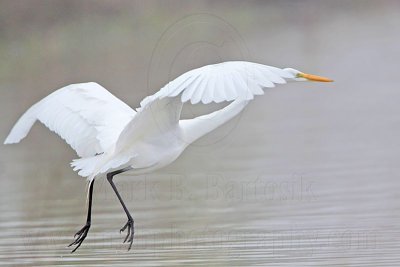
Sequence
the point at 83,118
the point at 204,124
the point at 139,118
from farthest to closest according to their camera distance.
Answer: the point at 83,118, the point at 204,124, the point at 139,118

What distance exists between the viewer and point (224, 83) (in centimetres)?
739

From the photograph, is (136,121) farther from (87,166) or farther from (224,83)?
(224,83)

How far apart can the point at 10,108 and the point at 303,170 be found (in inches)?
257

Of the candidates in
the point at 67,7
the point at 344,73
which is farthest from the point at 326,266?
the point at 67,7

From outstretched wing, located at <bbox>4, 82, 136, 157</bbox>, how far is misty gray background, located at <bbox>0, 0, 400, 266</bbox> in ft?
2.55

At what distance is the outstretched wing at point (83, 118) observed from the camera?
9.02 m

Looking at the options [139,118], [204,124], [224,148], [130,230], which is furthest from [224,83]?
[224,148]

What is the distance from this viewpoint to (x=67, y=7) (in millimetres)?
22391

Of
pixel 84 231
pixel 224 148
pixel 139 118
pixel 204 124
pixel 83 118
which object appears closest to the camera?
pixel 139 118

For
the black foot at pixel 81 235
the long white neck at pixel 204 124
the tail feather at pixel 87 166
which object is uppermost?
the long white neck at pixel 204 124

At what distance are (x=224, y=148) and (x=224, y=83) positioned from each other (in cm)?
659

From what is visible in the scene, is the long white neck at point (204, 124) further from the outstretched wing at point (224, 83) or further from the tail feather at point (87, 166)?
the outstretched wing at point (224, 83)

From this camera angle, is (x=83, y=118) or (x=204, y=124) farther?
(x=83, y=118)

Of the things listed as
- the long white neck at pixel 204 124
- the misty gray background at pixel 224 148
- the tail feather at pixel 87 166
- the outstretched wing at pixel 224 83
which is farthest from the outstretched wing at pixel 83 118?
the outstretched wing at pixel 224 83
